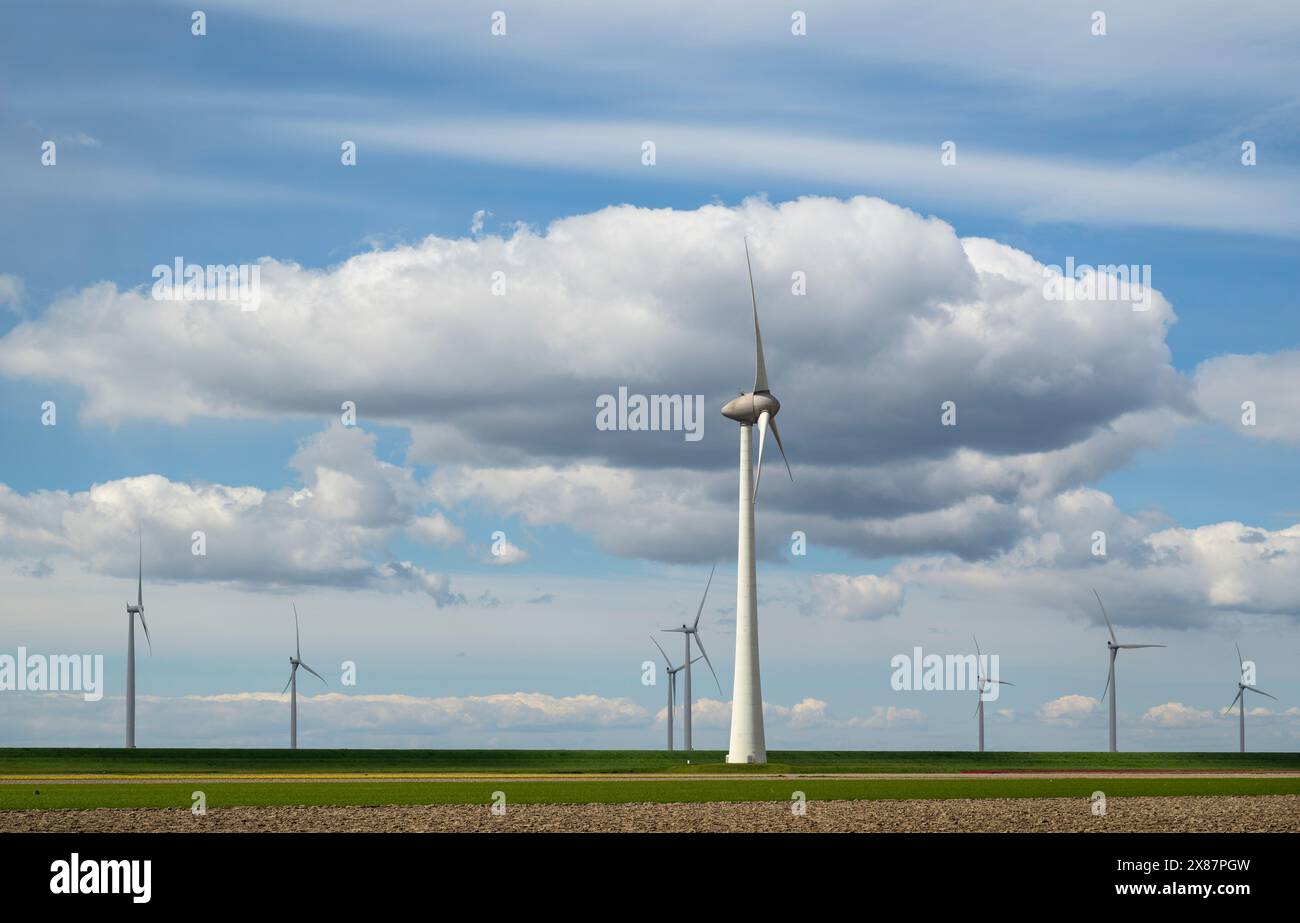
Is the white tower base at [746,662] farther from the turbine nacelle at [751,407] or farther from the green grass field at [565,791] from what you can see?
the green grass field at [565,791]

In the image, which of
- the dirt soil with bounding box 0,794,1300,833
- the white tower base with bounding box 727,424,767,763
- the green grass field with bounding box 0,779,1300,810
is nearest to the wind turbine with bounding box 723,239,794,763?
the white tower base with bounding box 727,424,767,763

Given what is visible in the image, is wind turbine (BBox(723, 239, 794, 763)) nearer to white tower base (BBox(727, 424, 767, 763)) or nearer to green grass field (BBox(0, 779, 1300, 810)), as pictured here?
white tower base (BBox(727, 424, 767, 763))

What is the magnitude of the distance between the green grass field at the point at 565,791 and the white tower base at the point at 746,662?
888 inches

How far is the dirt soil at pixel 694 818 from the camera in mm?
42312

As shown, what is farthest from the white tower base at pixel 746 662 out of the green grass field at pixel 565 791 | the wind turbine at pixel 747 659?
the green grass field at pixel 565 791

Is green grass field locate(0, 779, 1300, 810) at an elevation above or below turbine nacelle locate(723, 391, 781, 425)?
below

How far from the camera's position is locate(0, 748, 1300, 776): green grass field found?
343ft

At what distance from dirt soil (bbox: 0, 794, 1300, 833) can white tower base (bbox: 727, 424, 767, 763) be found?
42.5 metres
